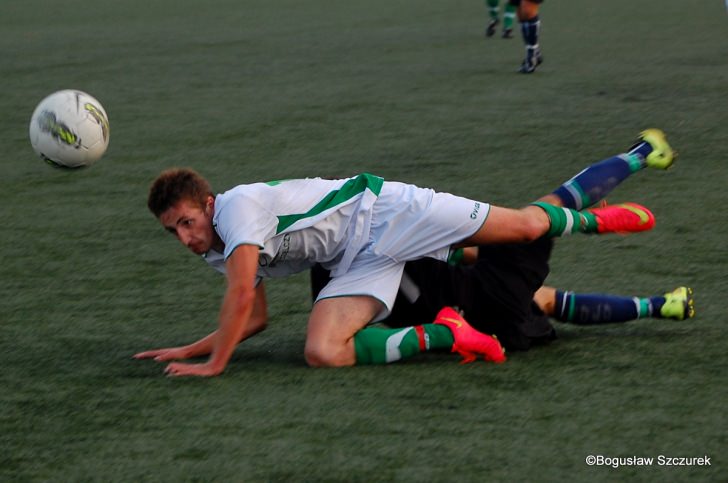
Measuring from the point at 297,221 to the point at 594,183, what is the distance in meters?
1.37

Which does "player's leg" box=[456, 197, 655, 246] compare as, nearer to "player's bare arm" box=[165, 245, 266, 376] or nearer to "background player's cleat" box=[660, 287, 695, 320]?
"background player's cleat" box=[660, 287, 695, 320]

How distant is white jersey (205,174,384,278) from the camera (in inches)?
164

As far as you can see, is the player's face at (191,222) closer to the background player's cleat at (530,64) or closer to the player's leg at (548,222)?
the player's leg at (548,222)

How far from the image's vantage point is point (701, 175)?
7.32 metres

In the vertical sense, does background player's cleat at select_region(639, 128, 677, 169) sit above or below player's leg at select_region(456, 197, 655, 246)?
above

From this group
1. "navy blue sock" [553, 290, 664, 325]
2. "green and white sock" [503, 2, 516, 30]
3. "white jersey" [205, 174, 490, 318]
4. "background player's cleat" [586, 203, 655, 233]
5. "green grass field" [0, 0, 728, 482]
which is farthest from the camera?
"green and white sock" [503, 2, 516, 30]

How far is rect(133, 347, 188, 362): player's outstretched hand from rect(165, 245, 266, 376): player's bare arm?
239 millimetres

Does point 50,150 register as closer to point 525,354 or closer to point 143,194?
point 143,194

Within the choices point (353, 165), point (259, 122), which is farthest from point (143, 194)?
point (259, 122)

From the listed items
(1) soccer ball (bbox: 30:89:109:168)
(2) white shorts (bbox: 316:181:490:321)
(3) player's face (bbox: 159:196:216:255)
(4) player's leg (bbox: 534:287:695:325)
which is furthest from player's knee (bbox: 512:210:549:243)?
(1) soccer ball (bbox: 30:89:109:168)

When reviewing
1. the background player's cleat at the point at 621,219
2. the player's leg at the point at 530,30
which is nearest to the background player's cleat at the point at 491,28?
the player's leg at the point at 530,30

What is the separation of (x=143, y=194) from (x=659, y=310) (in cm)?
371

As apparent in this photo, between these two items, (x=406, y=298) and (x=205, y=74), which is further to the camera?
(x=205, y=74)

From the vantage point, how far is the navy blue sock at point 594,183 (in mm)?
4953
